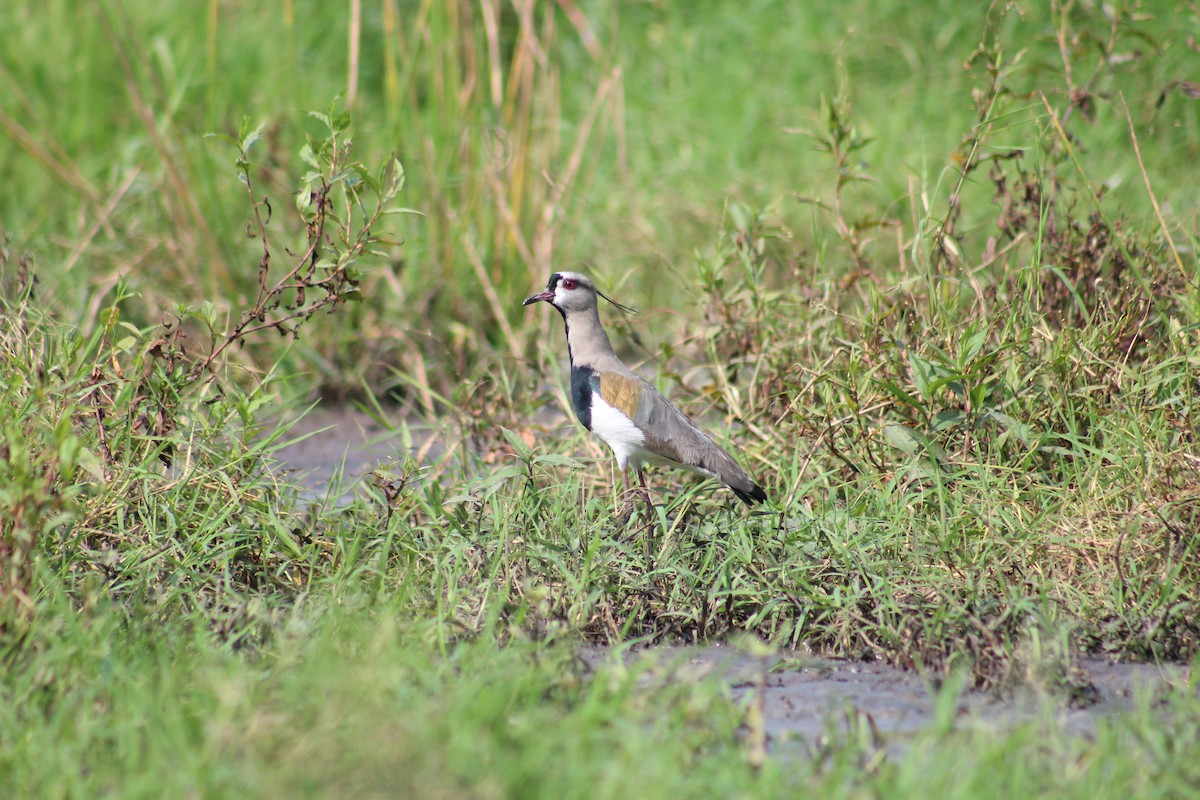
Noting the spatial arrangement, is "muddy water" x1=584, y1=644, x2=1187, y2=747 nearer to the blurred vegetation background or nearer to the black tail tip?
the black tail tip

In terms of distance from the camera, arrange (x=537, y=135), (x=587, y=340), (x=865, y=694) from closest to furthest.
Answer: (x=865, y=694) < (x=587, y=340) < (x=537, y=135)

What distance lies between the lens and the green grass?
2756 mm

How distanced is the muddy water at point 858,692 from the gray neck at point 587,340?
1.30 meters

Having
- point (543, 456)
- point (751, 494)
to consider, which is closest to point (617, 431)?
point (543, 456)

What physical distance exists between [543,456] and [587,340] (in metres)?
0.81

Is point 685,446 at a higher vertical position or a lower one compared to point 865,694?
higher

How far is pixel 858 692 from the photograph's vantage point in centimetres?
339

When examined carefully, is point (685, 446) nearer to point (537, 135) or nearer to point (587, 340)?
point (587, 340)

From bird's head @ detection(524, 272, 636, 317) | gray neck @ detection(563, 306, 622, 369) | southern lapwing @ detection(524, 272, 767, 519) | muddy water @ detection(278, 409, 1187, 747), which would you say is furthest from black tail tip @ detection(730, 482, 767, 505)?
bird's head @ detection(524, 272, 636, 317)

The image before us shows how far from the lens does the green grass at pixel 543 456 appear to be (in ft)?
9.04

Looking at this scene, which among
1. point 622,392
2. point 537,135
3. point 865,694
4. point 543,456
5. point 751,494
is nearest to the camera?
point 865,694

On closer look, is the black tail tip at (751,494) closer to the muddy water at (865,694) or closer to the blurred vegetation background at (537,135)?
the muddy water at (865,694)

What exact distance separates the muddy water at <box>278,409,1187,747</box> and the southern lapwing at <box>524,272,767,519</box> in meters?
0.62

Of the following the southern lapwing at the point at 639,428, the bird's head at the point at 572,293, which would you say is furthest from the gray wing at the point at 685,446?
the bird's head at the point at 572,293
